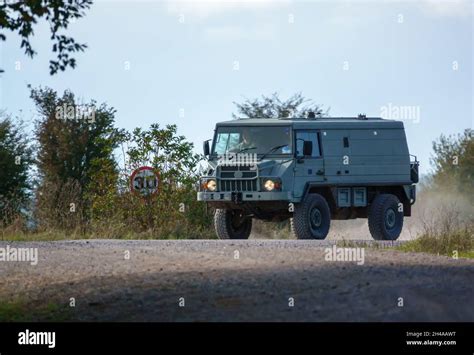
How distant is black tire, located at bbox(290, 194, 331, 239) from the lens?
2566 centimetres

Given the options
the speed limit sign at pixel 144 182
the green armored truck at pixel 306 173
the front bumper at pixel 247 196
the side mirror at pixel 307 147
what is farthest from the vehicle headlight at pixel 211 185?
the speed limit sign at pixel 144 182

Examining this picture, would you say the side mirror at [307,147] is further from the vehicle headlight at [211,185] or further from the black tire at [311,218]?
the vehicle headlight at [211,185]

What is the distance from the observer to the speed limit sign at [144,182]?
31.4 m

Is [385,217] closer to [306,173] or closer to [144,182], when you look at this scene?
[306,173]

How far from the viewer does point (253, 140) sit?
25.8m

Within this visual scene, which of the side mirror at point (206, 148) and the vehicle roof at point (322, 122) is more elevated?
the vehicle roof at point (322, 122)

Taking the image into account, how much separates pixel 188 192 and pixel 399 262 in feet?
53.0

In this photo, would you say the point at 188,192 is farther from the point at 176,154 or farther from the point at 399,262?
the point at 399,262

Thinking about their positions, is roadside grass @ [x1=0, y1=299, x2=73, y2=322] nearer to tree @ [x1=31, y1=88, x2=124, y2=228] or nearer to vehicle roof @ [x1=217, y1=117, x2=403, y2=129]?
vehicle roof @ [x1=217, y1=117, x2=403, y2=129]

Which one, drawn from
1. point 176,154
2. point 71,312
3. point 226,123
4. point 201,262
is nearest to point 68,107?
point 176,154

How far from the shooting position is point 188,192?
105ft

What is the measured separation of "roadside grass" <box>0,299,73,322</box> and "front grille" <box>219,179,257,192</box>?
10.7 meters
